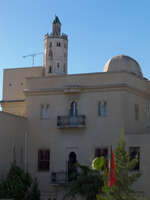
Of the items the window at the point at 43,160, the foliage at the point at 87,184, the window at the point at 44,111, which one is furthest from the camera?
the window at the point at 44,111

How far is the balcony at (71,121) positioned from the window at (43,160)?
2.22 meters

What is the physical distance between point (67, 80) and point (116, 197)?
38.8 ft

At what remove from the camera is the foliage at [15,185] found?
37.6 m

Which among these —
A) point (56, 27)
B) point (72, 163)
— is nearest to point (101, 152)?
point (72, 163)

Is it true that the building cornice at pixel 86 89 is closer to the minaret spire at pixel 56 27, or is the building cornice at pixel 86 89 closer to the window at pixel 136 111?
the window at pixel 136 111

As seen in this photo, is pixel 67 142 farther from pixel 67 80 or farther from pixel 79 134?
pixel 67 80

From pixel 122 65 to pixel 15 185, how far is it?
12439mm

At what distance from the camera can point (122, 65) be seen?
1721 inches

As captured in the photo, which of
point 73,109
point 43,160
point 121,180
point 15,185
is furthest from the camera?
point 43,160

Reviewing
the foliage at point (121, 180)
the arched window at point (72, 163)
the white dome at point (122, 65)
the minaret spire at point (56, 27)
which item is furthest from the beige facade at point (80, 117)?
the minaret spire at point (56, 27)

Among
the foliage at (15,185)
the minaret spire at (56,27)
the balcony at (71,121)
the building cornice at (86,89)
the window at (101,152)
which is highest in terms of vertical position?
the minaret spire at (56,27)

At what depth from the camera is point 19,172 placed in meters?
38.4

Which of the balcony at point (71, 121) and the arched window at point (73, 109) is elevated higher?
the arched window at point (73, 109)

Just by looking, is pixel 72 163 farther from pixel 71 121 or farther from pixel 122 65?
pixel 122 65
